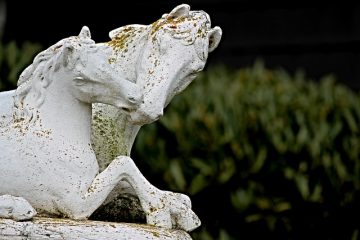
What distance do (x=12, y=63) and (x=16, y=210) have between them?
3521 mm

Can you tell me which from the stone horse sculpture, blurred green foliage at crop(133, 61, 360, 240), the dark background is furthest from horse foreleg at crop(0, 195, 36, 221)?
the dark background

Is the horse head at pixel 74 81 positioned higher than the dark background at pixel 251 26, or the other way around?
the horse head at pixel 74 81

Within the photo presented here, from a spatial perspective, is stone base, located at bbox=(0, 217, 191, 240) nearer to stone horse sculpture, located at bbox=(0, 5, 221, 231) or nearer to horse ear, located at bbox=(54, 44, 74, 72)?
stone horse sculpture, located at bbox=(0, 5, 221, 231)

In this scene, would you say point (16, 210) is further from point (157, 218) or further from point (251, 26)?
point (251, 26)

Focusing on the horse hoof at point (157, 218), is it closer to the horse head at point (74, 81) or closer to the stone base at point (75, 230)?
the stone base at point (75, 230)

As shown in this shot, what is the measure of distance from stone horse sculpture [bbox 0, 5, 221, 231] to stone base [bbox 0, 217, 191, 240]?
1.7 inches

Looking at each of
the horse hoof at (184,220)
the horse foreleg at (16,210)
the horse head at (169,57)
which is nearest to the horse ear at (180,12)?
the horse head at (169,57)

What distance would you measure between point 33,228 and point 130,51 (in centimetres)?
82

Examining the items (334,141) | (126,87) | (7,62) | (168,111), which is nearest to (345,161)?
(334,141)

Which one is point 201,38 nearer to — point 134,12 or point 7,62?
point 7,62

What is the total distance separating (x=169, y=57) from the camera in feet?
13.6

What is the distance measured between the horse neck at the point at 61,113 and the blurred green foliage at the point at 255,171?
298 centimetres

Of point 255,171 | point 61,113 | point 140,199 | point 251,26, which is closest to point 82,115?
point 61,113

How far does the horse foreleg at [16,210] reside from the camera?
12.5 ft
